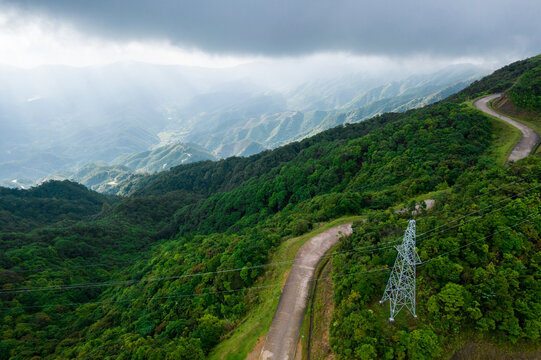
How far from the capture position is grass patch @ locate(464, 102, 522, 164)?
38.2 metres

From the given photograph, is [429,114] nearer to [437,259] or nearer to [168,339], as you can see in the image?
[437,259]

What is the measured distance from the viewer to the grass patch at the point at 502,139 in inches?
1505

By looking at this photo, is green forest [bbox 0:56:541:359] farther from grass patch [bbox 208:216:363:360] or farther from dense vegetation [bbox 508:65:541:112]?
grass patch [bbox 208:216:363:360]

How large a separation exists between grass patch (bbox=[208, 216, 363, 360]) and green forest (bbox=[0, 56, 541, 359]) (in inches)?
34.2

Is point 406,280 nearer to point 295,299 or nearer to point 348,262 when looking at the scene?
point 348,262

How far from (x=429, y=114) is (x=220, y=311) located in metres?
56.4

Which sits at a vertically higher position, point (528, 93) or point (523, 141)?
point (528, 93)

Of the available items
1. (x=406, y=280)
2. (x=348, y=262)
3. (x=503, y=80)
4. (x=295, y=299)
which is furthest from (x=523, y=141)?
(x=503, y=80)

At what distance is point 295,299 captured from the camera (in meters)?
22.6

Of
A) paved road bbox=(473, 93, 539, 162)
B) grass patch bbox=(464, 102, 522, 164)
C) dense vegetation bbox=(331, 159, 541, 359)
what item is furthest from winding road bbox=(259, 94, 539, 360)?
dense vegetation bbox=(331, 159, 541, 359)

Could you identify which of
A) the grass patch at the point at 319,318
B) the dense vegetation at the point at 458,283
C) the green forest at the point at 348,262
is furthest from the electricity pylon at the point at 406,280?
the grass patch at the point at 319,318

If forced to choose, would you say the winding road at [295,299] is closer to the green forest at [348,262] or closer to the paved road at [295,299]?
the paved road at [295,299]

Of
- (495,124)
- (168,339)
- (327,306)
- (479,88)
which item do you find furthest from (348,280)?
(479,88)

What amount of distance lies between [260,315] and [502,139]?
47.3 metres
